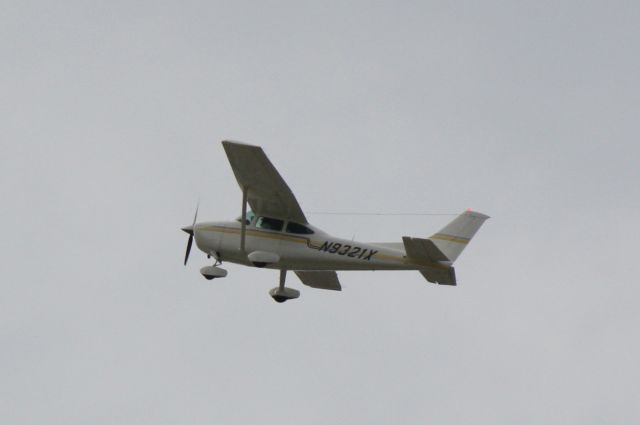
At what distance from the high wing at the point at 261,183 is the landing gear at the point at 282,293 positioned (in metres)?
1.68

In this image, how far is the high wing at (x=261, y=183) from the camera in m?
26.2

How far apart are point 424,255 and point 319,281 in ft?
16.0

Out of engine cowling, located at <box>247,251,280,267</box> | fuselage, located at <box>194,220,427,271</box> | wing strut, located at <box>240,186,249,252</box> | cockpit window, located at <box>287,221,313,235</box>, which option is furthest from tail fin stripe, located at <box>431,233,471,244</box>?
wing strut, located at <box>240,186,249,252</box>

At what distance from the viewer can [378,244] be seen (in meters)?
27.5

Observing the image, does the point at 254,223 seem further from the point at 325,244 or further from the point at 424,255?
the point at 424,255

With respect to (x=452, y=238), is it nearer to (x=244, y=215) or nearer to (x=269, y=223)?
(x=269, y=223)

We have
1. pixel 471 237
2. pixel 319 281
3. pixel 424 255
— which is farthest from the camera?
pixel 319 281

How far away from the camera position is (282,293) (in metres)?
28.6

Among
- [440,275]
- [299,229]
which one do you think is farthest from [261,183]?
[440,275]

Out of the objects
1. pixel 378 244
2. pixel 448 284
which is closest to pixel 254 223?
pixel 378 244

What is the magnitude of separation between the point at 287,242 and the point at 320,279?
343cm

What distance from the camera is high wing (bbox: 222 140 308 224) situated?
2622 centimetres

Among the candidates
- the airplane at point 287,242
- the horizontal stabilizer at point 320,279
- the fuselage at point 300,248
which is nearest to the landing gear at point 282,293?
the airplane at point 287,242

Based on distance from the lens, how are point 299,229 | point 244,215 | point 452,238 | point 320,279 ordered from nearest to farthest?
1. point 244,215
2. point 299,229
3. point 452,238
4. point 320,279
